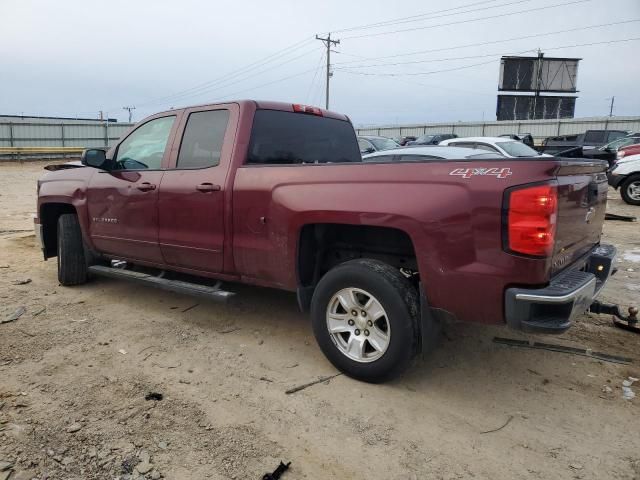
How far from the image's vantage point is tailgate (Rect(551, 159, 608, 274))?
9.24 feet

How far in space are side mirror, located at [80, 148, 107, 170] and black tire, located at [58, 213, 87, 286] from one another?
99 centimetres

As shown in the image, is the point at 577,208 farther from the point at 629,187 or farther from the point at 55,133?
the point at 55,133

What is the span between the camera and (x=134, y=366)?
3.65m

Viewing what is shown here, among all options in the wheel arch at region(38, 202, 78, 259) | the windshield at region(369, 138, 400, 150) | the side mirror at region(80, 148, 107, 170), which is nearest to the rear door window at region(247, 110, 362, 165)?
the side mirror at region(80, 148, 107, 170)

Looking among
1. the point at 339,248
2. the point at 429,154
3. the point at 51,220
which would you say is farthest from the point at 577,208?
the point at 429,154

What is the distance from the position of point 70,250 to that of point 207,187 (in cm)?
240

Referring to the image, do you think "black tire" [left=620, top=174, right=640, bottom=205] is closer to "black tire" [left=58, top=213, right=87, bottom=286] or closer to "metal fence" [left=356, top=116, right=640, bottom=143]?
"black tire" [left=58, top=213, right=87, bottom=286]

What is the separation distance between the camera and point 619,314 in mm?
3746

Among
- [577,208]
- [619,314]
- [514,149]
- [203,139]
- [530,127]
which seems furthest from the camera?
[530,127]

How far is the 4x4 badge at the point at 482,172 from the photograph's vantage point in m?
2.70

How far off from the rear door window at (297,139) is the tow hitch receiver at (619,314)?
2534 mm

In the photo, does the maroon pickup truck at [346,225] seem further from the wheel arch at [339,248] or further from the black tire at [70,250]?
the black tire at [70,250]

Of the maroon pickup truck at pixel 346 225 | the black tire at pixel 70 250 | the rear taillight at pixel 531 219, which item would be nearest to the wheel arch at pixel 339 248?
the maroon pickup truck at pixel 346 225

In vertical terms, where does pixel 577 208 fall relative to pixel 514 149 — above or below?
below
